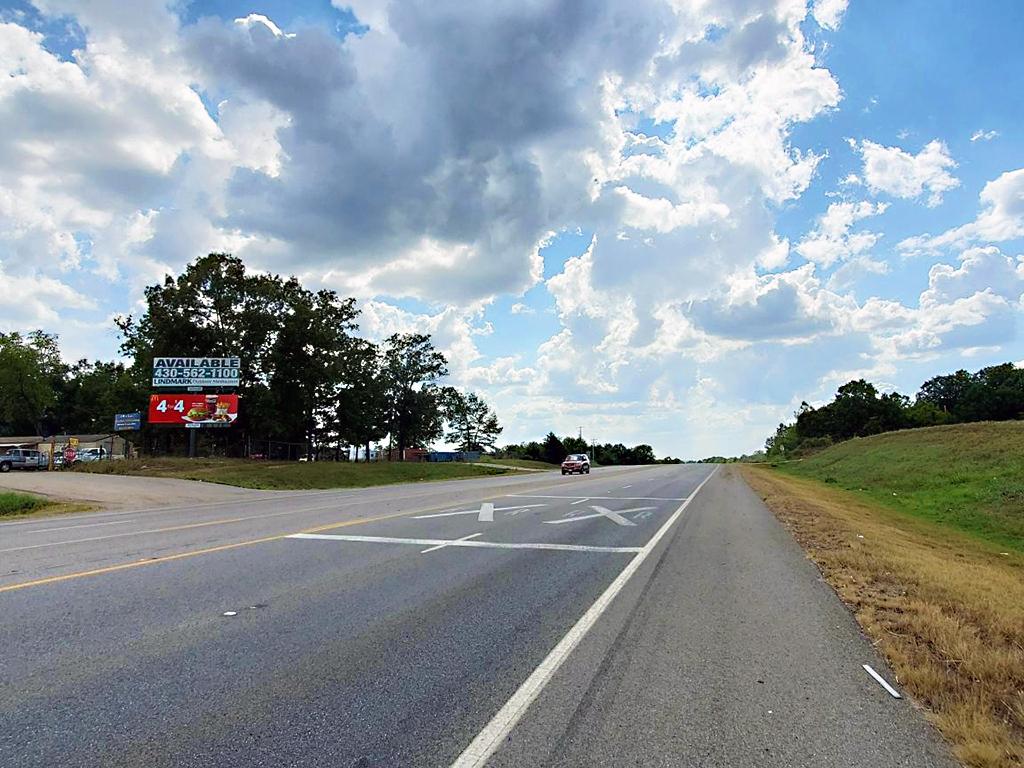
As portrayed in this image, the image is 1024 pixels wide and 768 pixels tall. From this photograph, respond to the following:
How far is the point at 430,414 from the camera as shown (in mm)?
80000

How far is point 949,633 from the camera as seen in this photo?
574 centimetres

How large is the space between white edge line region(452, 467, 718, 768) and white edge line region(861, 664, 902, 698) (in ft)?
7.47

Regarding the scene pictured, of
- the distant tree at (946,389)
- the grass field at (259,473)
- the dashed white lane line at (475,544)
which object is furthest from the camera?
the distant tree at (946,389)

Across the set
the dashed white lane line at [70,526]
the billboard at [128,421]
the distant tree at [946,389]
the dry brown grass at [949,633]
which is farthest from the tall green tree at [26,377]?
the distant tree at [946,389]

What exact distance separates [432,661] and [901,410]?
12290 cm

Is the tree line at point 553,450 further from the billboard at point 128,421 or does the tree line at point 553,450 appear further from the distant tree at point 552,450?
the billboard at point 128,421

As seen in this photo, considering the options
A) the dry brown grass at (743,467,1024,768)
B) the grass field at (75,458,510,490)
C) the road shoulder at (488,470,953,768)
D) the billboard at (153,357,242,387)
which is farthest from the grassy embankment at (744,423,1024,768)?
the billboard at (153,357,242,387)

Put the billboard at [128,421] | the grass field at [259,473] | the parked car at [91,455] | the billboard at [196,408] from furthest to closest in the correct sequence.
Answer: the billboard at [128,421] < the parked car at [91,455] < the billboard at [196,408] < the grass field at [259,473]

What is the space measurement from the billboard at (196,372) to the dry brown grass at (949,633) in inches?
1554

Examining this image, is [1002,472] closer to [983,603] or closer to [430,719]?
[983,603]

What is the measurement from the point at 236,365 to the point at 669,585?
40754 millimetres

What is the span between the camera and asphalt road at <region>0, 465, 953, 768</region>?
3.69 metres

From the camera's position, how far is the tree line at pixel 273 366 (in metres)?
54.2

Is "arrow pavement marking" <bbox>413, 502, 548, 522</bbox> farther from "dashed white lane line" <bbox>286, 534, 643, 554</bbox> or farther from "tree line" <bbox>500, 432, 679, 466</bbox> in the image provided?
"tree line" <bbox>500, 432, 679, 466</bbox>
